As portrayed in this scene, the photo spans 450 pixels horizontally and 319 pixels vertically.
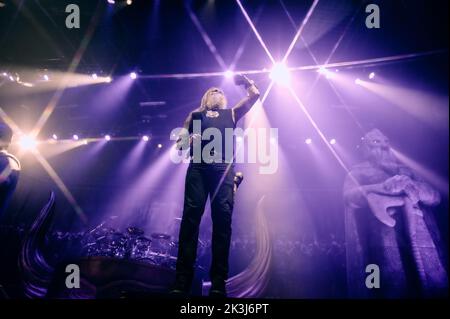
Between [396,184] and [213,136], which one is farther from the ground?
[396,184]

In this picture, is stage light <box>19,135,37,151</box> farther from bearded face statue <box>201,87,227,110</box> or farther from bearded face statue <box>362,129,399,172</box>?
bearded face statue <box>362,129,399,172</box>

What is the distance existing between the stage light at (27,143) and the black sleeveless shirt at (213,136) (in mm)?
9385

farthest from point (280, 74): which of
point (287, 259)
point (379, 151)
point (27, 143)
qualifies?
point (27, 143)

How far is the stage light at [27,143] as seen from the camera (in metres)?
9.82

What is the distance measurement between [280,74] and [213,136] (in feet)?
18.5

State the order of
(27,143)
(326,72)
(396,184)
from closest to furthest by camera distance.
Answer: (396,184) → (326,72) → (27,143)

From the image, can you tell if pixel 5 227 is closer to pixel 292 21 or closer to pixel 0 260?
pixel 0 260

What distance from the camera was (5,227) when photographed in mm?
9070

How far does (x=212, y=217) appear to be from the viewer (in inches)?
112

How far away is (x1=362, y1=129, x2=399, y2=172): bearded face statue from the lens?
607cm

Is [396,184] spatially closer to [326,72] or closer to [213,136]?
[326,72]

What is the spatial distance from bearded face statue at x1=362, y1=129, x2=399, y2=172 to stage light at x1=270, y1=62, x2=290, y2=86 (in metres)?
2.86

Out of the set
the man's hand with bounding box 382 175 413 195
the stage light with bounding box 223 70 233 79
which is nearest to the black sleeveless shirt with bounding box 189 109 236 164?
the man's hand with bounding box 382 175 413 195
